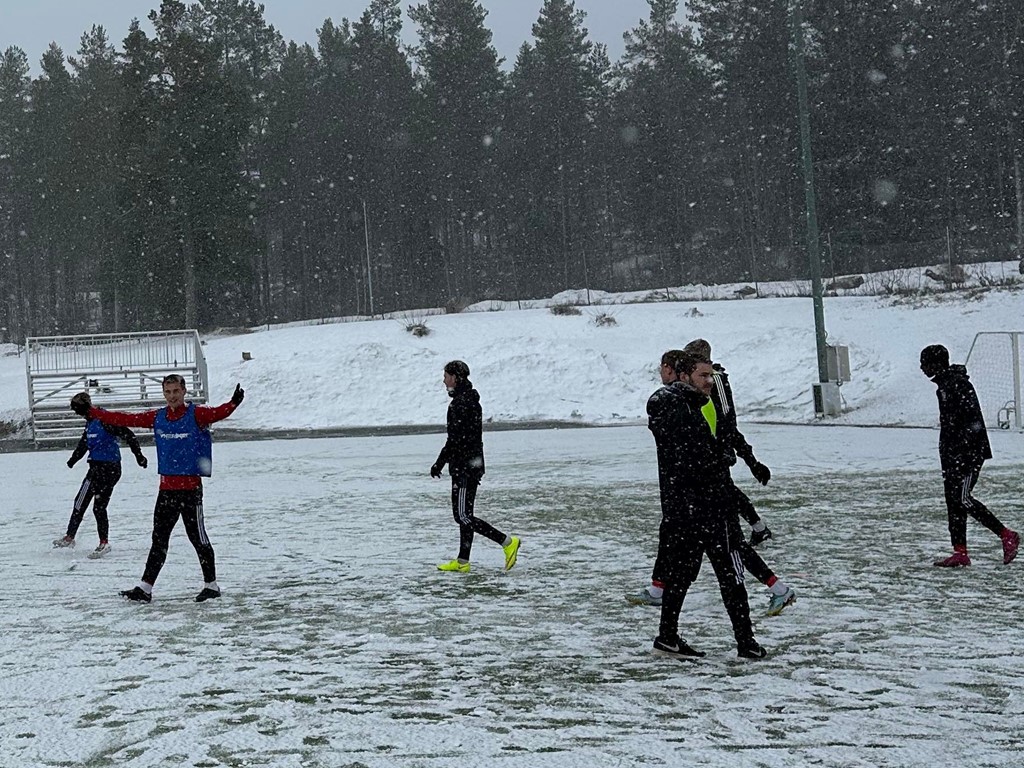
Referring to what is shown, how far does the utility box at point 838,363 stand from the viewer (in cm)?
2506

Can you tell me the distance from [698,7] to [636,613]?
6084 centimetres

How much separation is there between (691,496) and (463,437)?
3.55 meters

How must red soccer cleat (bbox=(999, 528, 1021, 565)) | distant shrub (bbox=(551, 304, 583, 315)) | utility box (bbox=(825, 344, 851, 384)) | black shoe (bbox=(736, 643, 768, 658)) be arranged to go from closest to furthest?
black shoe (bbox=(736, 643, 768, 658)) < red soccer cleat (bbox=(999, 528, 1021, 565)) < utility box (bbox=(825, 344, 851, 384)) < distant shrub (bbox=(551, 304, 583, 315))

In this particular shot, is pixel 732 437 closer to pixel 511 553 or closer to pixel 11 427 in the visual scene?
pixel 511 553

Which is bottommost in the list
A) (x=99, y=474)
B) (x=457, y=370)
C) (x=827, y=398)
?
(x=827, y=398)

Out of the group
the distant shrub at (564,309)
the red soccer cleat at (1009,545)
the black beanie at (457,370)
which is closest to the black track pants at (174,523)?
the black beanie at (457,370)

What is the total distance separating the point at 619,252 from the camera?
3073 inches

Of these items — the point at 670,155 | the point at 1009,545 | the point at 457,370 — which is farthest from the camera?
the point at 670,155

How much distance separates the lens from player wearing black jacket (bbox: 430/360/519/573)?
379 inches

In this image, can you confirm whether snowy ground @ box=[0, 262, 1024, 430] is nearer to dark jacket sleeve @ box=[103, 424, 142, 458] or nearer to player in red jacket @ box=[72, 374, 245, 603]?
dark jacket sleeve @ box=[103, 424, 142, 458]

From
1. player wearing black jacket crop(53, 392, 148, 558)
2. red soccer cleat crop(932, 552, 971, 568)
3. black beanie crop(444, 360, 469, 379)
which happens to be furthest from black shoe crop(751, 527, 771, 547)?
player wearing black jacket crop(53, 392, 148, 558)

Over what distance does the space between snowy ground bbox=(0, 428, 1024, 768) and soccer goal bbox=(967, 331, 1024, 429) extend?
927 centimetres

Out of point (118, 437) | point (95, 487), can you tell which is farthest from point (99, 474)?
point (118, 437)

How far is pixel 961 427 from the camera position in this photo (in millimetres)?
8906
